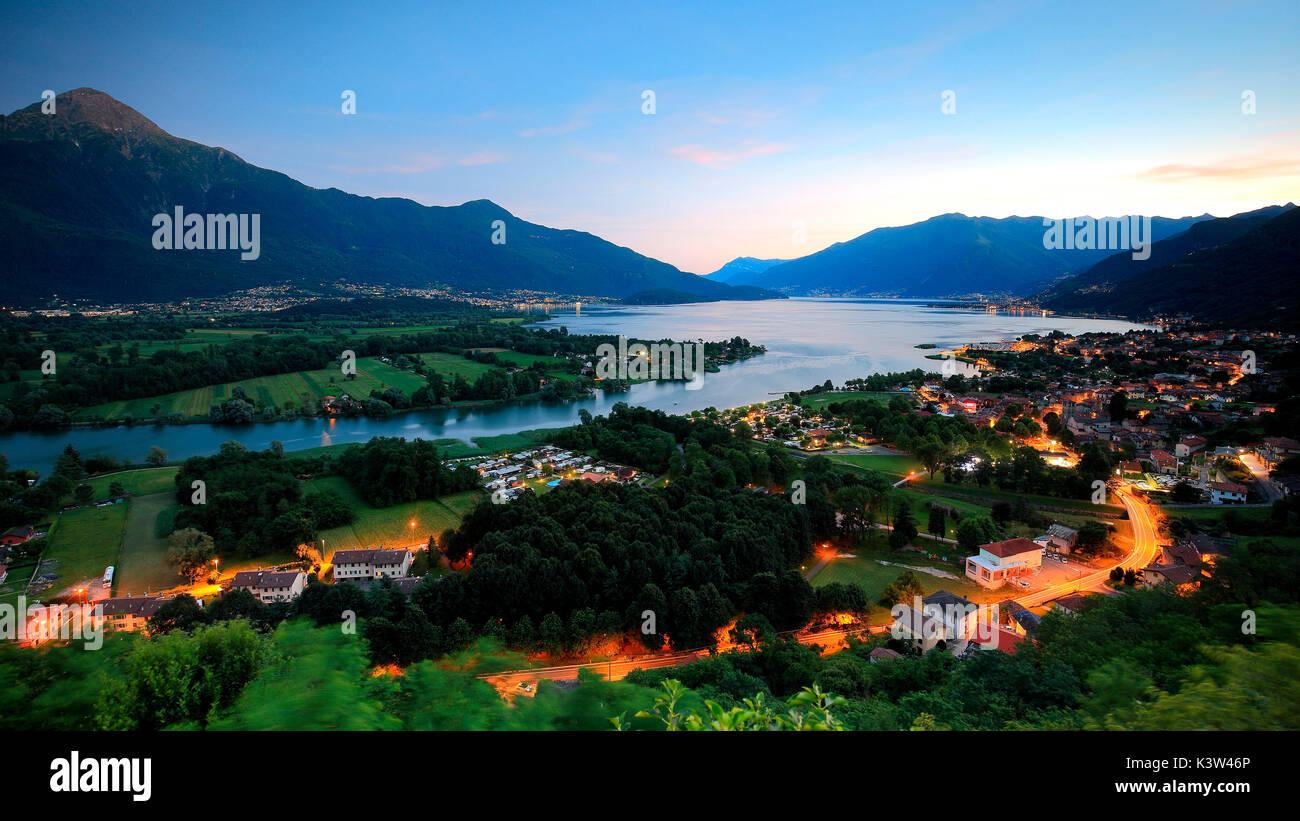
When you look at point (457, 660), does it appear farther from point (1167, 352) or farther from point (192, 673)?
point (1167, 352)

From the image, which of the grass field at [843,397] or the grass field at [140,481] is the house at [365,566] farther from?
the grass field at [843,397]

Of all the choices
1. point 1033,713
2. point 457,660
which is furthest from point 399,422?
point 1033,713

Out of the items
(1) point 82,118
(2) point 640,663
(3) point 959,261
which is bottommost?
(2) point 640,663

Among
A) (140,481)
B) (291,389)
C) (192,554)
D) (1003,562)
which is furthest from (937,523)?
(291,389)

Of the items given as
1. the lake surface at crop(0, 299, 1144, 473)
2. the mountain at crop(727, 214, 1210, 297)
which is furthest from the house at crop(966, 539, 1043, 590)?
the mountain at crop(727, 214, 1210, 297)

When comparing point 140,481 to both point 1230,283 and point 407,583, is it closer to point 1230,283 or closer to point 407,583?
point 407,583

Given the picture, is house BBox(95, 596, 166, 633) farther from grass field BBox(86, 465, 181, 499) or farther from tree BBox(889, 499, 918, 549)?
tree BBox(889, 499, 918, 549)

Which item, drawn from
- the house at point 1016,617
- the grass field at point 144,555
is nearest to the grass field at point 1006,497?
the house at point 1016,617
